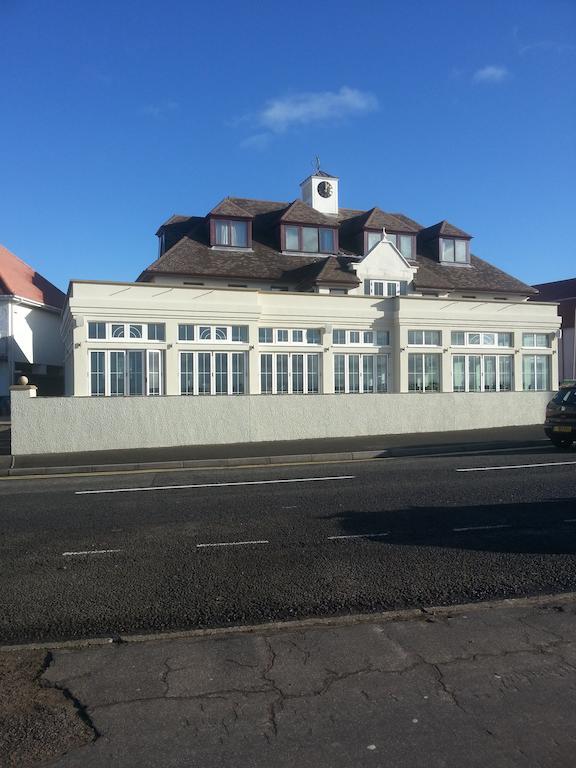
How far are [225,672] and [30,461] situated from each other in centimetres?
1333

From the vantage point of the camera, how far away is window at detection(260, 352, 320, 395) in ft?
84.7

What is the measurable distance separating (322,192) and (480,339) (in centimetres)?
1474

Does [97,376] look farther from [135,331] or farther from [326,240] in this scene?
[326,240]

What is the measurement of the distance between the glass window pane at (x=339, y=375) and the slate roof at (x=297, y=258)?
4655mm

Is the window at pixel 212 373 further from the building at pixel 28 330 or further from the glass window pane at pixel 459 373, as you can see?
the building at pixel 28 330

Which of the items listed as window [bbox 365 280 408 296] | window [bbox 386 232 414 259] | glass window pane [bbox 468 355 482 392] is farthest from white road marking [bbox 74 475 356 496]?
window [bbox 386 232 414 259]

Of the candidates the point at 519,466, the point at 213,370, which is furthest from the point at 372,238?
the point at 519,466

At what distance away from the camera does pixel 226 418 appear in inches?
747

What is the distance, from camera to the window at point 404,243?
35.0 metres

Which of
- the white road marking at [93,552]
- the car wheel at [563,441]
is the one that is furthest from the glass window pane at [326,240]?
the white road marking at [93,552]

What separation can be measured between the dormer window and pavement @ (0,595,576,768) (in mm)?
33094

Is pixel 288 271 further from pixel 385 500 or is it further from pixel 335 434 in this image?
pixel 385 500

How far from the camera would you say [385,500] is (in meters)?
9.81

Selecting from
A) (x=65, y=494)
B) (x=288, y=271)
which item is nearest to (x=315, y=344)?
(x=288, y=271)
